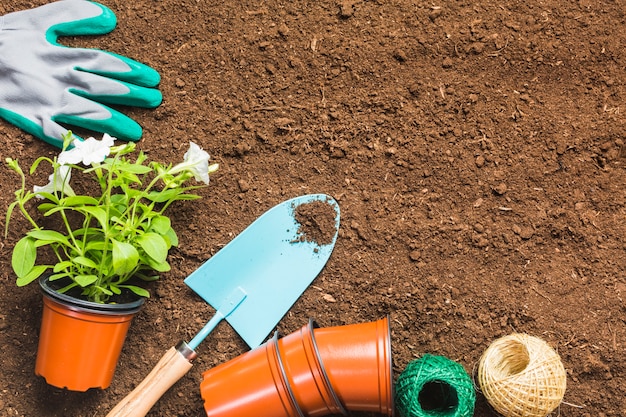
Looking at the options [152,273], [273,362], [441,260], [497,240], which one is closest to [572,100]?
[497,240]

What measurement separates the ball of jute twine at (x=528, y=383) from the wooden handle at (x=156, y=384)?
65 cm

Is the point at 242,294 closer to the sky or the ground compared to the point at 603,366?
closer to the sky

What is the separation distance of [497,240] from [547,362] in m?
0.32

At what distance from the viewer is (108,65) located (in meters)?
1.37

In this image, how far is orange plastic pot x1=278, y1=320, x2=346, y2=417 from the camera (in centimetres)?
114

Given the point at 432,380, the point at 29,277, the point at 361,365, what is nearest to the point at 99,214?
the point at 29,277

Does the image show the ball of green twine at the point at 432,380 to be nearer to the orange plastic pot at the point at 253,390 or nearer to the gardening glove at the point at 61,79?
the orange plastic pot at the point at 253,390

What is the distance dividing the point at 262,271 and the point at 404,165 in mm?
431

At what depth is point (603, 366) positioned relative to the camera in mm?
1320

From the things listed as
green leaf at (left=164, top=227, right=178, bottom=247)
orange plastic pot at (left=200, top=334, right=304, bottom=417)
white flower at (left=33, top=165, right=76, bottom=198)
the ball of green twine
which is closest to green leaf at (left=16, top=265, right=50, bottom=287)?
white flower at (left=33, top=165, right=76, bottom=198)

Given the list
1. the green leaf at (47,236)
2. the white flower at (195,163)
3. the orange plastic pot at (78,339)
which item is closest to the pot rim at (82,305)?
the orange plastic pot at (78,339)

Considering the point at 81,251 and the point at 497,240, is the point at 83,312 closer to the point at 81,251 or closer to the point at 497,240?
the point at 81,251

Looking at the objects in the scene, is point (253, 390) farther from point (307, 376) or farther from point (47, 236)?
point (47, 236)

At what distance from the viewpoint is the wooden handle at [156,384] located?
1.22 m
